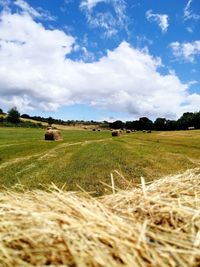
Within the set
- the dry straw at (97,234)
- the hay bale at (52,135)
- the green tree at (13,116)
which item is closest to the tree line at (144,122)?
the green tree at (13,116)

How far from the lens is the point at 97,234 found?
282 centimetres

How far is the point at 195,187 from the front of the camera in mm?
4609

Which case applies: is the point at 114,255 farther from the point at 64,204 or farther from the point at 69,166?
the point at 69,166

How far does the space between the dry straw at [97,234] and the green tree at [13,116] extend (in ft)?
510

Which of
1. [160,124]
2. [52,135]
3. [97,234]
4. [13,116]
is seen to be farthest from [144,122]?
[97,234]

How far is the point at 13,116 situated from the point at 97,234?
159261 mm

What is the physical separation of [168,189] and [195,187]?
0.40 m

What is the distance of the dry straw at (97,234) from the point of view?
2.62 metres

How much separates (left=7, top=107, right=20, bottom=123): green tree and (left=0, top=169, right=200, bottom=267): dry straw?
155444 millimetres

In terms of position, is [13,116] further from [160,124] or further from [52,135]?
[52,135]

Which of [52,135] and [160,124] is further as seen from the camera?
[160,124]

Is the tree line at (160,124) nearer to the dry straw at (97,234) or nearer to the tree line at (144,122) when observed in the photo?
the tree line at (144,122)

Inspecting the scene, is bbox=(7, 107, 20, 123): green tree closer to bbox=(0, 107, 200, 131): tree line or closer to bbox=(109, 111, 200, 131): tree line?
bbox=(0, 107, 200, 131): tree line

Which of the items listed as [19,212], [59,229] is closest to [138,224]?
[59,229]
